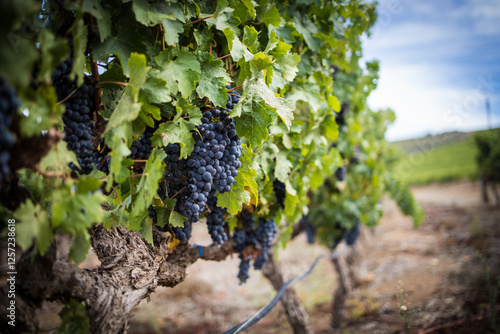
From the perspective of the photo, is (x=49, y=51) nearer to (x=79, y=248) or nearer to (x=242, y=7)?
(x=79, y=248)

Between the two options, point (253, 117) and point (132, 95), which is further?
point (253, 117)

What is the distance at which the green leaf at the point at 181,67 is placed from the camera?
140cm

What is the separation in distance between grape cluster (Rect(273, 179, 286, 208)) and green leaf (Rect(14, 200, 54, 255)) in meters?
1.65

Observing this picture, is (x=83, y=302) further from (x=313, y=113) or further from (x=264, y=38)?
(x=313, y=113)

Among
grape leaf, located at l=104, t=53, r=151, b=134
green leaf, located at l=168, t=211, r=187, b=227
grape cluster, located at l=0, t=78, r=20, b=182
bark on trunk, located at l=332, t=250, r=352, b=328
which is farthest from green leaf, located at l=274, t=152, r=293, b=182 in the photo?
bark on trunk, located at l=332, t=250, r=352, b=328

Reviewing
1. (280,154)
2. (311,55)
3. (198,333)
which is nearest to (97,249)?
(280,154)

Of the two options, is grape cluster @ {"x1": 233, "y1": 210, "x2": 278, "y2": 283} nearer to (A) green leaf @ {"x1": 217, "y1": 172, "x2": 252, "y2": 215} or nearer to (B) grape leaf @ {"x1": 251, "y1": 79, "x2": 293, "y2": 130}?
(A) green leaf @ {"x1": 217, "y1": 172, "x2": 252, "y2": 215}

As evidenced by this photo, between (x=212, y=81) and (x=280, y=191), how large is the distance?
1210 millimetres

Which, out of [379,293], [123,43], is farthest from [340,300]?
[123,43]

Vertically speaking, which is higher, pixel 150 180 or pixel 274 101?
pixel 274 101

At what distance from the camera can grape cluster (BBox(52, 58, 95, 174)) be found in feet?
4.23

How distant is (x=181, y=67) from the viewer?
1418 millimetres

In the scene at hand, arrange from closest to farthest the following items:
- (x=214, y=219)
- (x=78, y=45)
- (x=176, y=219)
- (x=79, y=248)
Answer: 1. (x=78, y=45)
2. (x=79, y=248)
3. (x=176, y=219)
4. (x=214, y=219)

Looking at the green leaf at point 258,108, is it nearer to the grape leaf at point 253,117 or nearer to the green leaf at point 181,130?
the grape leaf at point 253,117
